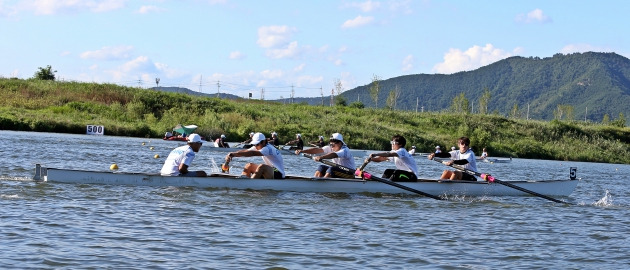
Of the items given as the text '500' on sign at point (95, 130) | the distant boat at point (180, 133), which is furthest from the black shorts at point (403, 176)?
the text '500' on sign at point (95, 130)

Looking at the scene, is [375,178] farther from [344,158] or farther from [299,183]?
[299,183]

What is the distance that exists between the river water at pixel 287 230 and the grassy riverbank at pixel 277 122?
41.9 m

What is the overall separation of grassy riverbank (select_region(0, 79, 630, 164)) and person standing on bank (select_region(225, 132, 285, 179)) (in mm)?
41159

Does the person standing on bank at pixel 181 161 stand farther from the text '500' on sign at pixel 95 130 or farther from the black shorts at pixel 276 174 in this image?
the text '500' on sign at pixel 95 130

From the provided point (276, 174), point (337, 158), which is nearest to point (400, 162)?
point (337, 158)

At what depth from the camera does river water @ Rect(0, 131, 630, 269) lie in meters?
10.2

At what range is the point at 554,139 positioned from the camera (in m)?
84.6

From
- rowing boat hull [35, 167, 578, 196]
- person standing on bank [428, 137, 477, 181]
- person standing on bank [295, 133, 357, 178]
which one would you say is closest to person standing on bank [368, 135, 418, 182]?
rowing boat hull [35, 167, 578, 196]

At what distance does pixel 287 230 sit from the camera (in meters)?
12.7

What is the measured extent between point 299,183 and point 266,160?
0.99m

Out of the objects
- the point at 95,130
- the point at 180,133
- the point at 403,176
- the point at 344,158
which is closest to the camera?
the point at 403,176

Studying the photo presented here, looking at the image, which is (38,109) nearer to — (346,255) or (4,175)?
(4,175)

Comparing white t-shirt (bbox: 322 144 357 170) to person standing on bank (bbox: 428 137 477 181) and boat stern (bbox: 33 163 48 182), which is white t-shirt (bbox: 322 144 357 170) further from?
boat stern (bbox: 33 163 48 182)

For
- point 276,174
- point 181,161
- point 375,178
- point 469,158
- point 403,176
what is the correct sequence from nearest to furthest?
1. point 181,161
2. point 276,174
3. point 375,178
4. point 403,176
5. point 469,158
